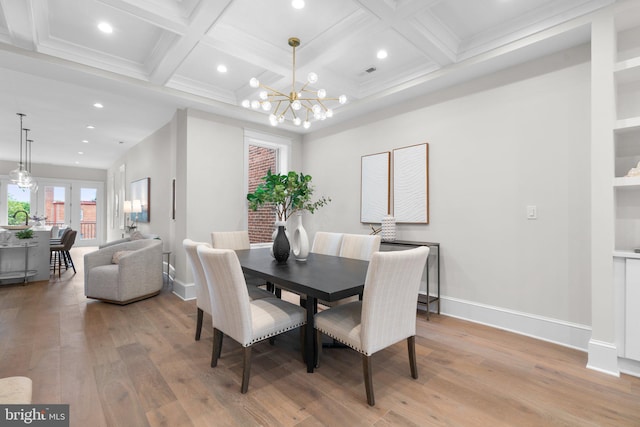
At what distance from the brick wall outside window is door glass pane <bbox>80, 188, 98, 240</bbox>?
7.73m

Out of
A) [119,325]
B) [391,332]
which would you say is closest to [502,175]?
[391,332]

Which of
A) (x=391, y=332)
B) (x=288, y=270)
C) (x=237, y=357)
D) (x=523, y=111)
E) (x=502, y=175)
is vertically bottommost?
(x=237, y=357)

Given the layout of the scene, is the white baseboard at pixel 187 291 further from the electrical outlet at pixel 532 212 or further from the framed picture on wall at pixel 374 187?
the electrical outlet at pixel 532 212

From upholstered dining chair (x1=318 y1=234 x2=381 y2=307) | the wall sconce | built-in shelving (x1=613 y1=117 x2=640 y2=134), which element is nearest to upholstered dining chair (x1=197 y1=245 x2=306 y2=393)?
upholstered dining chair (x1=318 y1=234 x2=381 y2=307)

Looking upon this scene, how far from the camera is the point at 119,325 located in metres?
2.99

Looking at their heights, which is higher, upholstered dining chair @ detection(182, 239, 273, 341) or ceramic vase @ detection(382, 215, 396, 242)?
ceramic vase @ detection(382, 215, 396, 242)

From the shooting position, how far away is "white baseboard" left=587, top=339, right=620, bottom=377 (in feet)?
6.88

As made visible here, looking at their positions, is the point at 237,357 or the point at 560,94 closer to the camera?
the point at 237,357

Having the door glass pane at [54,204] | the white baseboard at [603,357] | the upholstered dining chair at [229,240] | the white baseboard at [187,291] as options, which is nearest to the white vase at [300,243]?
the upholstered dining chair at [229,240]

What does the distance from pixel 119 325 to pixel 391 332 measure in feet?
9.09

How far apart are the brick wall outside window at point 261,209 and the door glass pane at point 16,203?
25.3 ft

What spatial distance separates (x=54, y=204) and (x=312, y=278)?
430 inches

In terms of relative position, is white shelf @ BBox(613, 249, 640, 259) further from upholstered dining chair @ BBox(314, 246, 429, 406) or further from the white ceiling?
the white ceiling

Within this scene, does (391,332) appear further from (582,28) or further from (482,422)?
(582,28)
